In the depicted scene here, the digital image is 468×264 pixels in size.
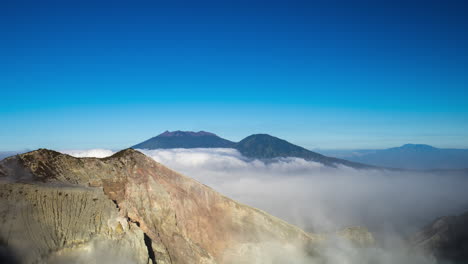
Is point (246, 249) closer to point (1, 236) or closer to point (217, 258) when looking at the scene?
point (217, 258)

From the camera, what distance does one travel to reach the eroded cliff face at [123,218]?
108ft

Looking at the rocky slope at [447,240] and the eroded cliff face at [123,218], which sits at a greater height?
the eroded cliff face at [123,218]

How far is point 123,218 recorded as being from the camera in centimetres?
4234

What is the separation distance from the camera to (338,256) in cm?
8575

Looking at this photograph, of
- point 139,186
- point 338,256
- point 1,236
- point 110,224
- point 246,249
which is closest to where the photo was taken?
point 1,236

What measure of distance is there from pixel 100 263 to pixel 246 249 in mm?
40223

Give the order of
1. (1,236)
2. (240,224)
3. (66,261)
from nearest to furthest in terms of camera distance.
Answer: (1,236)
(66,261)
(240,224)

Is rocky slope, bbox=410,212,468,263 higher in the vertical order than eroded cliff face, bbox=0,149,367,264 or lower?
lower

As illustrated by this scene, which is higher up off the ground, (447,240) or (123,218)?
(123,218)

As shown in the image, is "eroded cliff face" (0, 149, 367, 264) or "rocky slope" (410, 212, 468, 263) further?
"rocky slope" (410, 212, 468, 263)

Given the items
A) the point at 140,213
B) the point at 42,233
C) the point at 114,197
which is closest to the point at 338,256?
the point at 140,213

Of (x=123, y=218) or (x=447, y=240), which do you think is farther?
(x=447, y=240)

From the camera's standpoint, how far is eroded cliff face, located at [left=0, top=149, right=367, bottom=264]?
33000 mm

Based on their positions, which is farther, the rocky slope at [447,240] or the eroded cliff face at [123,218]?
the rocky slope at [447,240]
